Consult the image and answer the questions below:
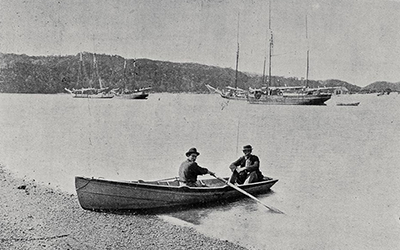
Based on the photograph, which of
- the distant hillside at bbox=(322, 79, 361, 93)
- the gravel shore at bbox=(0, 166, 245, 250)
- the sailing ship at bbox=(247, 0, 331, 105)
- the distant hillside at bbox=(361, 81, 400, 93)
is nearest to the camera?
the gravel shore at bbox=(0, 166, 245, 250)

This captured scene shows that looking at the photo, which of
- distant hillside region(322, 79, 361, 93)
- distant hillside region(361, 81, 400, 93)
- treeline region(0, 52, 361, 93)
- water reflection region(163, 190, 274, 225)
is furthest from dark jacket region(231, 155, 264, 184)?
distant hillside region(361, 81, 400, 93)

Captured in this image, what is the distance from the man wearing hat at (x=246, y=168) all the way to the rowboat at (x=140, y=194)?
22 centimetres

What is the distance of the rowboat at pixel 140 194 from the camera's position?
16.3ft

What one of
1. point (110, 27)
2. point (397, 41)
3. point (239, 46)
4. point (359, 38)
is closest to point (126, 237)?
point (110, 27)

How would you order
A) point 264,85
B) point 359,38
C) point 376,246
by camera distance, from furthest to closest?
point 264,85 → point 359,38 → point 376,246

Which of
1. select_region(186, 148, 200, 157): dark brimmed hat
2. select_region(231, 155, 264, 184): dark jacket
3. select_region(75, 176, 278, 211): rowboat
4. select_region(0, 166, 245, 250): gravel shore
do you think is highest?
select_region(186, 148, 200, 157): dark brimmed hat

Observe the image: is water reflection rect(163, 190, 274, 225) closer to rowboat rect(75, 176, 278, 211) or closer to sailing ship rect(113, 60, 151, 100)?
Answer: rowboat rect(75, 176, 278, 211)

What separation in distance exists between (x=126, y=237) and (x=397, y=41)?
515 cm

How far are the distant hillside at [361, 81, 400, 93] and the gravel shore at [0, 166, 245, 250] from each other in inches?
138

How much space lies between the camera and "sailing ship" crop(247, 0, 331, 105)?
21.2 ft

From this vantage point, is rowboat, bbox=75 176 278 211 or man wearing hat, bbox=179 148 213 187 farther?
man wearing hat, bbox=179 148 213 187

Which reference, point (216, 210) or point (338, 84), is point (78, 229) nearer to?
point (216, 210)

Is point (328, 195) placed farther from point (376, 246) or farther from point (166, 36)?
point (166, 36)

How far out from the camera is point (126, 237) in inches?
184
